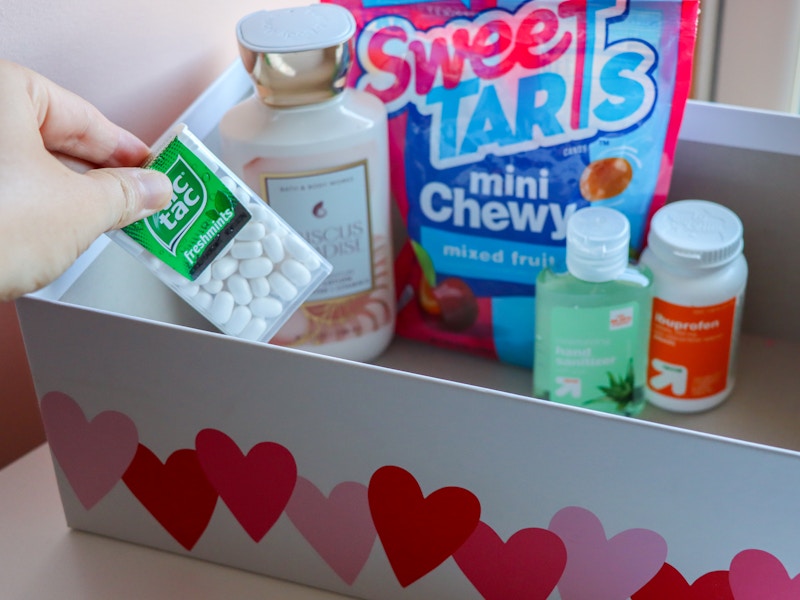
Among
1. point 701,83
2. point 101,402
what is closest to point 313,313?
point 101,402

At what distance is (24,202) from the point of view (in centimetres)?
45

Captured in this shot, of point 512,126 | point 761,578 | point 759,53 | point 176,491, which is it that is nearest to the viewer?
point 761,578

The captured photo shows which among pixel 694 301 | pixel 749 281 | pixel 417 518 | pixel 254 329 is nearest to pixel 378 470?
pixel 417 518

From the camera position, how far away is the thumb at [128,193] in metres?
0.48

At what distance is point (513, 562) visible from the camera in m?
0.48

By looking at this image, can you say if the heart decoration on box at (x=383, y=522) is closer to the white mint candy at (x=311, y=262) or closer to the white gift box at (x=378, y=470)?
the white gift box at (x=378, y=470)

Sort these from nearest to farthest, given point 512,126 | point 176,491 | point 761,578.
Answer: point 761,578 → point 176,491 → point 512,126

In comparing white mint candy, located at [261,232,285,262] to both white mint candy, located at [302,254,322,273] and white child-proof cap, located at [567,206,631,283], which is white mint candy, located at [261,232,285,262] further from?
white child-proof cap, located at [567,206,631,283]

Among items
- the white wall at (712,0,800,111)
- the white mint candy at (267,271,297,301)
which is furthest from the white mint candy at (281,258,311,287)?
the white wall at (712,0,800,111)

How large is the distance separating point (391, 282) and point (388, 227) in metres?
0.04

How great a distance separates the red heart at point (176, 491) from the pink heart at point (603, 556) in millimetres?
197

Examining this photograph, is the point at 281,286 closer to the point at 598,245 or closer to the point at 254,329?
the point at 254,329

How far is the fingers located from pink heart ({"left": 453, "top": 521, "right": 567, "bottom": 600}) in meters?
0.30

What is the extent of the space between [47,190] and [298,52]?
0.19m
